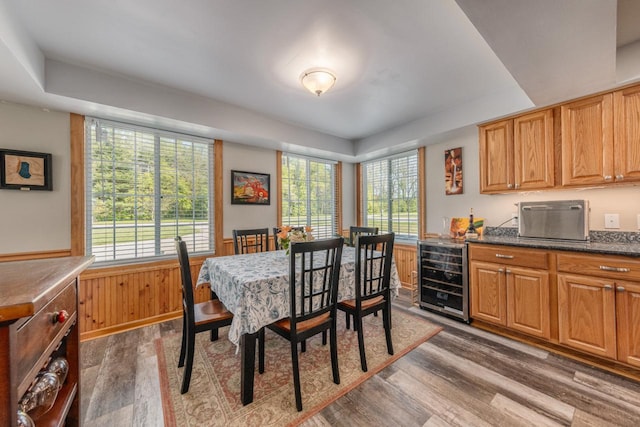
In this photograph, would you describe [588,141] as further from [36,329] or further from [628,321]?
[36,329]

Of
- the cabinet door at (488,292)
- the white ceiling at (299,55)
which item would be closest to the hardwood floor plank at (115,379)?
the white ceiling at (299,55)

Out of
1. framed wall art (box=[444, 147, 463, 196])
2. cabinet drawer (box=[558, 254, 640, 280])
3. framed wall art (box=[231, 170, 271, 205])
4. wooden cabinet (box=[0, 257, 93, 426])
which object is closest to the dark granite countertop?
cabinet drawer (box=[558, 254, 640, 280])

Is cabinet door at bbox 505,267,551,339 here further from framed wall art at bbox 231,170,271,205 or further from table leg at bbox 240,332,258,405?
framed wall art at bbox 231,170,271,205

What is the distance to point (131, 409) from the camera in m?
1.71

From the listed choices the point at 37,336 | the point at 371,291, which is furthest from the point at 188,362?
the point at 371,291

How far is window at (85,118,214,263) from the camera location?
2.78m

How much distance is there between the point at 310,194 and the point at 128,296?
2.90m

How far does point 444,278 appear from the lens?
3.09m

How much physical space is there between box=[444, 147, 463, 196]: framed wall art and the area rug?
1.91 metres

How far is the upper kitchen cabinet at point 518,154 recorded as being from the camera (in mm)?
2568

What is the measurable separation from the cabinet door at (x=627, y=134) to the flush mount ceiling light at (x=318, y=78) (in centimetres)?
237

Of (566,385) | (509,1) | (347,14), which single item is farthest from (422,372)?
(347,14)

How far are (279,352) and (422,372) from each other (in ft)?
3.97

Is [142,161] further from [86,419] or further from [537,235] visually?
[537,235]
